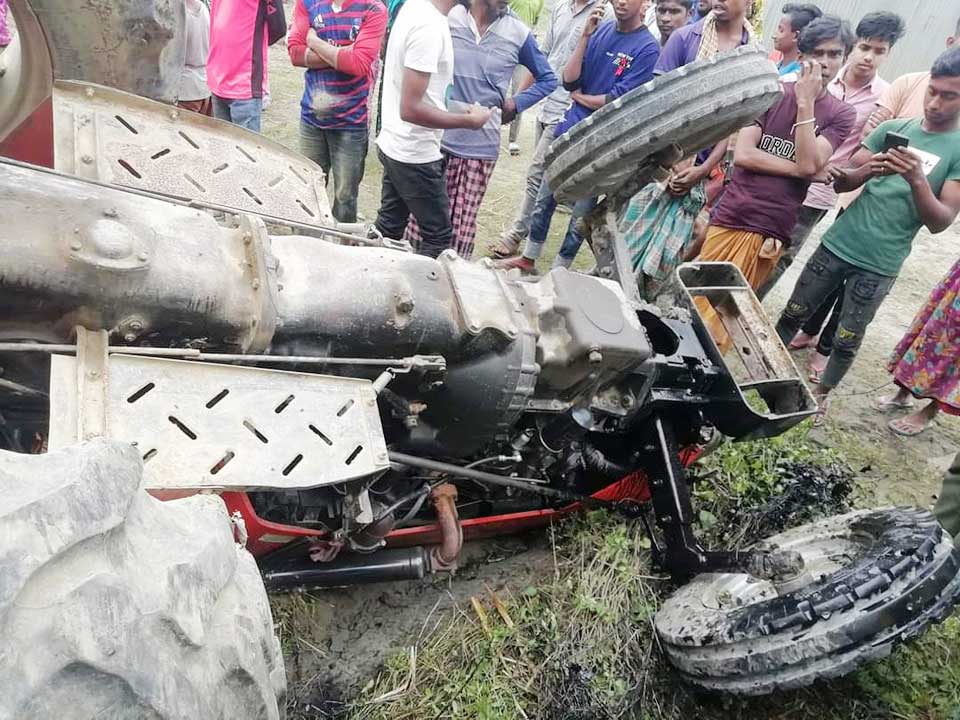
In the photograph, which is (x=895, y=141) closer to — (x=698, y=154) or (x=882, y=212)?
(x=882, y=212)

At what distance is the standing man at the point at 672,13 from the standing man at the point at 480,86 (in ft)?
4.85

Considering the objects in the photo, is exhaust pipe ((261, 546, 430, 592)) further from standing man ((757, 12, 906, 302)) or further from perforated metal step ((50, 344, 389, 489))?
standing man ((757, 12, 906, 302))

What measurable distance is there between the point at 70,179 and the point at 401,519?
1.42 metres

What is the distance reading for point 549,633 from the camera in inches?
103

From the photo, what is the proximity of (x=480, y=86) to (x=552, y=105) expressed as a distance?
210 cm

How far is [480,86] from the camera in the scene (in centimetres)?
448

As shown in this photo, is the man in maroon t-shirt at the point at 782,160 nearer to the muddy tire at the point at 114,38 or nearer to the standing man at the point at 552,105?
the standing man at the point at 552,105

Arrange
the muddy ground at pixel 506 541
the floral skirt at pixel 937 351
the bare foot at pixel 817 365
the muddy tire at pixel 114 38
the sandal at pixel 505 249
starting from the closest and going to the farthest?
the muddy tire at pixel 114 38 → the muddy ground at pixel 506 541 → the floral skirt at pixel 937 351 → the bare foot at pixel 817 365 → the sandal at pixel 505 249

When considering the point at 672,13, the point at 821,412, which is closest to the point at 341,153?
the point at 672,13

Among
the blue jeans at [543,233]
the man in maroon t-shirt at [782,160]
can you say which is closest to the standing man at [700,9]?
the man in maroon t-shirt at [782,160]

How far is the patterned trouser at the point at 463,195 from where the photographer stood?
15.4 ft

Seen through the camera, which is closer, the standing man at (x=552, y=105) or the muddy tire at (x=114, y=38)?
the muddy tire at (x=114, y=38)

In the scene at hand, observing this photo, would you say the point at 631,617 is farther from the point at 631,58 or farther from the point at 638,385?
the point at 631,58

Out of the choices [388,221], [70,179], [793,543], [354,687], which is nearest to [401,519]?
[354,687]
